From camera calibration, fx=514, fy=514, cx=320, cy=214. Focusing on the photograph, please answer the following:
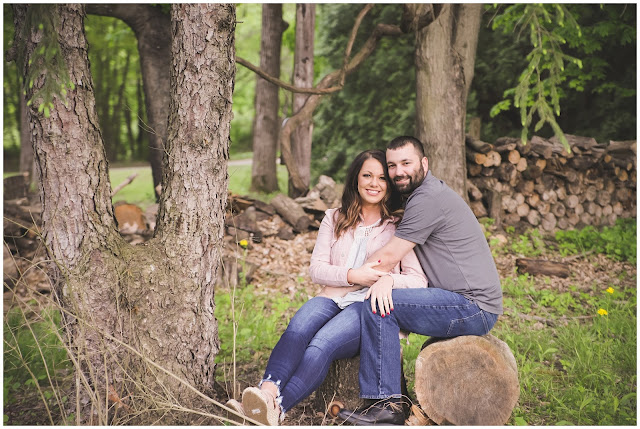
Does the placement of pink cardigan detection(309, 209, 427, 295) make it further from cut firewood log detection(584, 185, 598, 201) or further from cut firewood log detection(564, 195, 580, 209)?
cut firewood log detection(584, 185, 598, 201)

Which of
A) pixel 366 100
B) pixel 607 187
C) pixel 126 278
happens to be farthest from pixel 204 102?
pixel 366 100

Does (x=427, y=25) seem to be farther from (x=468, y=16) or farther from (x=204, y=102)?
(x=204, y=102)

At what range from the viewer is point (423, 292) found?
2.95 meters

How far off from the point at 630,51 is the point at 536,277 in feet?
17.9

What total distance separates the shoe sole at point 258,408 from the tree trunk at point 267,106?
778 centimetres

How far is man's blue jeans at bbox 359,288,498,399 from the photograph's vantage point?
2.84 meters

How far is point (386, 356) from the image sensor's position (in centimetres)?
284

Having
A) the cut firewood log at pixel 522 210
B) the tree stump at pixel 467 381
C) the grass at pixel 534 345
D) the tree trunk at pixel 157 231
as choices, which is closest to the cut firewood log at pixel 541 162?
the cut firewood log at pixel 522 210

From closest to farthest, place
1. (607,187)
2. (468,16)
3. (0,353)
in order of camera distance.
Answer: (0,353) < (468,16) < (607,187)

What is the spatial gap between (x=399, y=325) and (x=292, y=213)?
3.78 m

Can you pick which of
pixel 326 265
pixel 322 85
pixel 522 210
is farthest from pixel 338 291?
pixel 522 210

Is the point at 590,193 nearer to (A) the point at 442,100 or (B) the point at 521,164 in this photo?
(B) the point at 521,164

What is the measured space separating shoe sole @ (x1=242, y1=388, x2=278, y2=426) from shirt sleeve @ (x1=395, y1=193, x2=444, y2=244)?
1172mm

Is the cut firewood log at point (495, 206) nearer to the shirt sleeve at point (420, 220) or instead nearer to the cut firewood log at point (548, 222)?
the cut firewood log at point (548, 222)
